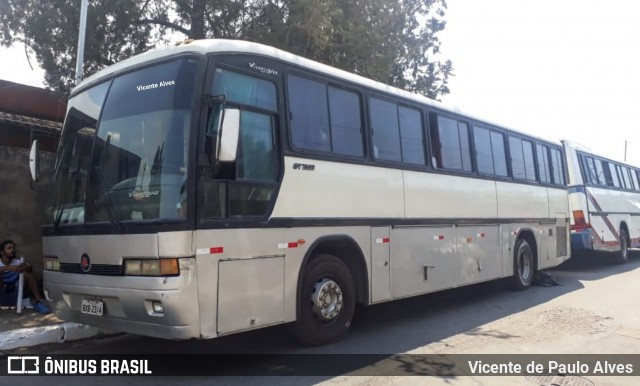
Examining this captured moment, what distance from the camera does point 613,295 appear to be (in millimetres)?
10062

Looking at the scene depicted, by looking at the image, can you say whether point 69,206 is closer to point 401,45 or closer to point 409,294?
point 409,294

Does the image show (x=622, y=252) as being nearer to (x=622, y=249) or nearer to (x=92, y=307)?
(x=622, y=249)

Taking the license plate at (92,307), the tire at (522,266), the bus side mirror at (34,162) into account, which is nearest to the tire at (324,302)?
the license plate at (92,307)

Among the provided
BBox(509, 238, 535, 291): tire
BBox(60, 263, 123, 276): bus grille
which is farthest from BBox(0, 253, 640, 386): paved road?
BBox(60, 263, 123, 276): bus grille

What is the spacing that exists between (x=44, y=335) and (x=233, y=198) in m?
3.26

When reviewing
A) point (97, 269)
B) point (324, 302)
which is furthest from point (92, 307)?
point (324, 302)

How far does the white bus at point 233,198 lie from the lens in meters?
4.74

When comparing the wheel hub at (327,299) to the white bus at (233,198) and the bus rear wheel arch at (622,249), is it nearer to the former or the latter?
the white bus at (233,198)

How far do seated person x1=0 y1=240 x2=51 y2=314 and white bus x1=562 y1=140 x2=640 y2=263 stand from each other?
1259cm

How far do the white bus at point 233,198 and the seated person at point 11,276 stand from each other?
7.73ft

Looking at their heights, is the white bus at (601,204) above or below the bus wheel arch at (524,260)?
above

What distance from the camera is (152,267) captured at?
4.71 meters

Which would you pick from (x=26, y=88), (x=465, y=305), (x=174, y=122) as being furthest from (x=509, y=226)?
(x=26, y=88)

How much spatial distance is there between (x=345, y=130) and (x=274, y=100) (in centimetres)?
125
